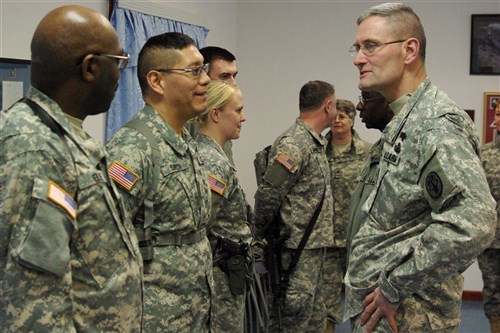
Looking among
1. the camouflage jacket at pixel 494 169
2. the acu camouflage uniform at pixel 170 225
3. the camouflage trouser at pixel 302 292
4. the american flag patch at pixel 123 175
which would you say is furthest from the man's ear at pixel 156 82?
the camouflage jacket at pixel 494 169

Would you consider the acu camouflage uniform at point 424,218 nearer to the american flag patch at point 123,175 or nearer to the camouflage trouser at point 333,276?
the american flag patch at point 123,175

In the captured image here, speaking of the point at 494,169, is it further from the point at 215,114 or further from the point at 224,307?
the point at 224,307

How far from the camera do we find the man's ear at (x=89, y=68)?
157 cm

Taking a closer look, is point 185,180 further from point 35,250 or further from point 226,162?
point 35,250

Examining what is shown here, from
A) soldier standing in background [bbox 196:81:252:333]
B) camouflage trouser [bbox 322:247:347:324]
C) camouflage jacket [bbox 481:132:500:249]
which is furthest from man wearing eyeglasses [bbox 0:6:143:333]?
camouflage jacket [bbox 481:132:500:249]

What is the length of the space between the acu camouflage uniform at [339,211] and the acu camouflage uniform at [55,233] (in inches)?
122

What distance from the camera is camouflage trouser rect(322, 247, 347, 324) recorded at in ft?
15.2

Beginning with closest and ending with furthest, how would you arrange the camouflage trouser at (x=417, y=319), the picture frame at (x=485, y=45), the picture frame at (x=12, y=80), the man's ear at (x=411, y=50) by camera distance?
the camouflage trouser at (x=417, y=319) < the man's ear at (x=411, y=50) < the picture frame at (x=12, y=80) < the picture frame at (x=485, y=45)

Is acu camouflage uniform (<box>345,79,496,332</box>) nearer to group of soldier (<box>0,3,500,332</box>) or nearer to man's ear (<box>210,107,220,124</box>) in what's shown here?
group of soldier (<box>0,3,500,332</box>)

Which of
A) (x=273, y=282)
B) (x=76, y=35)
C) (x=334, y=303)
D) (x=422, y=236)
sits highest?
(x=76, y=35)

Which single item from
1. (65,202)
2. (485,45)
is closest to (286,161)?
(65,202)

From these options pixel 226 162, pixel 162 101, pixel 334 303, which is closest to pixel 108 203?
pixel 162 101

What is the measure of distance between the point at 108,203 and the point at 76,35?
1.32 ft

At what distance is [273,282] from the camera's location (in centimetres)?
410
